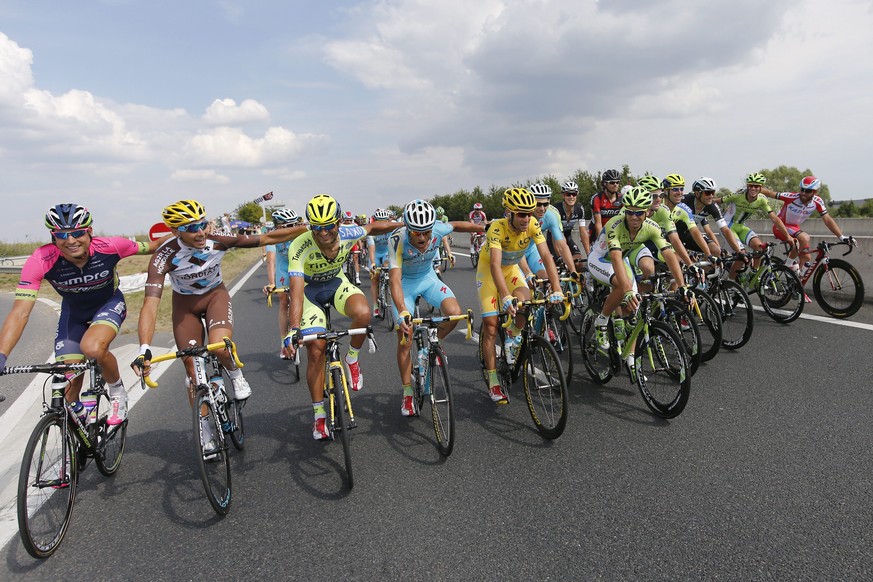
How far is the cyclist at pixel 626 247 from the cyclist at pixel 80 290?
14.6ft

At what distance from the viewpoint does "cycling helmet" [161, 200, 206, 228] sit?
4.28m

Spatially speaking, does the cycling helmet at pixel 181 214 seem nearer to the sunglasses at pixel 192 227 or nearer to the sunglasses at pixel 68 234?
the sunglasses at pixel 192 227

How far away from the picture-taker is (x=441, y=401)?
438 centimetres

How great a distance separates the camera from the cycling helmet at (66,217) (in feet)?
13.2

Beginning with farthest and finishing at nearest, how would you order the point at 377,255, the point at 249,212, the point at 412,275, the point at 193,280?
the point at 249,212 < the point at 377,255 < the point at 412,275 < the point at 193,280

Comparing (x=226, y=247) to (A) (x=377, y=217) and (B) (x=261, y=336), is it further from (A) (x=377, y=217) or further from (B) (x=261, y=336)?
(A) (x=377, y=217)

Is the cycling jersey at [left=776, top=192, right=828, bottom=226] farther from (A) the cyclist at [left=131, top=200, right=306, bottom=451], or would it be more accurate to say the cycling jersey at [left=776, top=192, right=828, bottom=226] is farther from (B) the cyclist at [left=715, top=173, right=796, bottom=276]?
(A) the cyclist at [left=131, top=200, right=306, bottom=451]

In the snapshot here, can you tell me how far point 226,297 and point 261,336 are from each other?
4763 millimetres

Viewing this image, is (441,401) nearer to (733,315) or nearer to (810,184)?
(733,315)

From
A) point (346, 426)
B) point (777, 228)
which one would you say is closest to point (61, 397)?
point (346, 426)

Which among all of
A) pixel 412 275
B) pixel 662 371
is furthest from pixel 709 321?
pixel 412 275

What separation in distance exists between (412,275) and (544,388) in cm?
181

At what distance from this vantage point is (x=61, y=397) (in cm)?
366

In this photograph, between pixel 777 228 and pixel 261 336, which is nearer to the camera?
pixel 777 228
